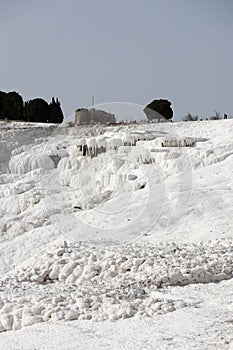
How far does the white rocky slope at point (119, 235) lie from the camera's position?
6754 millimetres

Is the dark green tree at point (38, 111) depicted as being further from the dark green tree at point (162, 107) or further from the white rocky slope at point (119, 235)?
→ the white rocky slope at point (119, 235)

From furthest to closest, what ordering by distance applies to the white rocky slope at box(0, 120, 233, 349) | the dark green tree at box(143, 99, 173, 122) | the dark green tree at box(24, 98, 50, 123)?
the dark green tree at box(24, 98, 50, 123) → the dark green tree at box(143, 99, 173, 122) → the white rocky slope at box(0, 120, 233, 349)

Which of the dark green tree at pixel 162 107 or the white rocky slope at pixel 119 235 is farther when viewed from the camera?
the dark green tree at pixel 162 107

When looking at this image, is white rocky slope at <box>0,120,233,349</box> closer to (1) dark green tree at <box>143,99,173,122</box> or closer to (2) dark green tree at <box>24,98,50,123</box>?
(1) dark green tree at <box>143,99,173,122</box>

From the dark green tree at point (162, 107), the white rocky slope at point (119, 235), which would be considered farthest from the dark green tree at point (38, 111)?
the white rocky slope at point (119, 235)

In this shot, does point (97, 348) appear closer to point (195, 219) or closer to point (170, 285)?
point (170, 285)

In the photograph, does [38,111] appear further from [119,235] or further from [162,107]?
[119,235]

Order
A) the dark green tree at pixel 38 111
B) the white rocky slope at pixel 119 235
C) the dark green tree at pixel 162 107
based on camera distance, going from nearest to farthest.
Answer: the white rocky slope at pixel 119 235, the dark green tree at pixel 162 107, the dark green tree at pixel 38 111

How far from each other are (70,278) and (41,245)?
4.12 metres

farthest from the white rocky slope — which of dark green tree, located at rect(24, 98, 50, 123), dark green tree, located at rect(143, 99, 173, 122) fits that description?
dark green tree, located at rect(24, 98, 50, 123)

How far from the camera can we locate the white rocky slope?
6.75 m

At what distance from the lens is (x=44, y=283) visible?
923 centimetres

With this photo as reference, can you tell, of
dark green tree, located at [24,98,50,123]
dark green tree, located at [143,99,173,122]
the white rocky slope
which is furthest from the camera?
dark green tree, located at [24,98,50,123]

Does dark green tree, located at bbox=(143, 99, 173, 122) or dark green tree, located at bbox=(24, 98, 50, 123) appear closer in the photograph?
dark green tree, located at bbox=(143, 99, 173, 122)
